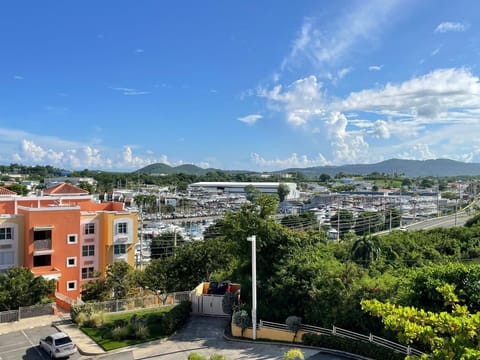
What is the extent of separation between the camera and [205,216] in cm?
12950

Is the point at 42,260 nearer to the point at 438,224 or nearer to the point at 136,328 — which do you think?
the point at 136,328

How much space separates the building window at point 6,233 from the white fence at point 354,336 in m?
21.1

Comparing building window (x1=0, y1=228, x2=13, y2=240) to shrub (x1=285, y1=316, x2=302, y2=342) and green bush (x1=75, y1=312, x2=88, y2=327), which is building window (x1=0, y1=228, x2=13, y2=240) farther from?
shrub (x1=285, y1=316, x2=302, y2=342)

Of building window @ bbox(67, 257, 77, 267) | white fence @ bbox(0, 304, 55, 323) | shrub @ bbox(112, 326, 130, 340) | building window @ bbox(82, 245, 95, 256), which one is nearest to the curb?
shrub @ bbox(112, 326, 130, 340)

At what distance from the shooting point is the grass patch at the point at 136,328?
2136 centimetres

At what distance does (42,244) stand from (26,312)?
8.07 m

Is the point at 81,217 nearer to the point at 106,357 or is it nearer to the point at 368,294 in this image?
the point at 106,357

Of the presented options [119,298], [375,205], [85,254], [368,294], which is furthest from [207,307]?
[375,205]

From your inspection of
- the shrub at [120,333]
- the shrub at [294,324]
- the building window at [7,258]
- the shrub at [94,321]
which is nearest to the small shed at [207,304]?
the shrub at [120,333]

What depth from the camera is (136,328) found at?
71.9ft

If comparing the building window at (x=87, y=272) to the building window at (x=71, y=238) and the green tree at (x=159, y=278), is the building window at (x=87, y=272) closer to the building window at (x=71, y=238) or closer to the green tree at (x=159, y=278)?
the building window at (x=71, y=238)

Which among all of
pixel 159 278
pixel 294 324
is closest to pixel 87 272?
pixel 159 278

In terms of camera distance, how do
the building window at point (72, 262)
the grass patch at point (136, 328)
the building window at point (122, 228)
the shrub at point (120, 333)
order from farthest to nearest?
the building window at point (122, 228)
the building window at point (72, 262)
the shrub at point (120, 333)
the grass patch at point (136, 328)

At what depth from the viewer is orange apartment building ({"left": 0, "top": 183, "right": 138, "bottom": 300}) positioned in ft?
105
